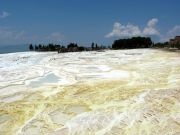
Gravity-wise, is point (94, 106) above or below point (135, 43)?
below

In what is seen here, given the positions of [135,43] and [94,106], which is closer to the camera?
[94,106]

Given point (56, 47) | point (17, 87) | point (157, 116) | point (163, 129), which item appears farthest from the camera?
point (56, 47)

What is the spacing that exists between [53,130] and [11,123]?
2.44 metres

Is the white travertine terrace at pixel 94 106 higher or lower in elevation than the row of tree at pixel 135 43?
lower

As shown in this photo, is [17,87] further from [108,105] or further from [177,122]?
[177,122]

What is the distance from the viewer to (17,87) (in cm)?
2252

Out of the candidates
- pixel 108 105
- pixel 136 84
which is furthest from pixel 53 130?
pixel 136 84

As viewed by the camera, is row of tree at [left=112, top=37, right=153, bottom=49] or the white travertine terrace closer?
the white travertine terrace

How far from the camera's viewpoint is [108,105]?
15.8 meters

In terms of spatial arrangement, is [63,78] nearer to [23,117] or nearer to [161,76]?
[161,76]

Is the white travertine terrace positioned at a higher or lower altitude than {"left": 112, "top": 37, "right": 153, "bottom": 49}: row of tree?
lower

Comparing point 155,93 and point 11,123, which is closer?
point 11,123

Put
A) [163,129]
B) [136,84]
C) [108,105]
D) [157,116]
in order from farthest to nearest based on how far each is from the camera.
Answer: [136,84]
[108,105]
[157,116]
[163,129]

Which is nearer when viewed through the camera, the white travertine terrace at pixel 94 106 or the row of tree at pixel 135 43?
the white travertine terrace at pixel 94 106
